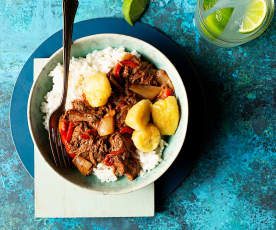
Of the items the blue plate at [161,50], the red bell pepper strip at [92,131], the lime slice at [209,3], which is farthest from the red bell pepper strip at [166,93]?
the lime slice at [209,3]

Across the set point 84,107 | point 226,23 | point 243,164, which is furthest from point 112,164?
point 226,23

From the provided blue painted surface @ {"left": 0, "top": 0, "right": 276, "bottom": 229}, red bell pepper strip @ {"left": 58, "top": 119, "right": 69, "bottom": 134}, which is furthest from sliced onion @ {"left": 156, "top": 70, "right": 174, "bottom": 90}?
red bell pepper strip @ {"left": 58, "top": 119, "right": 69, "bottom": 134}

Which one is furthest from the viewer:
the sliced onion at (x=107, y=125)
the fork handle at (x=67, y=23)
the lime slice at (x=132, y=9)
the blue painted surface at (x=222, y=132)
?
the blue painted surface at (x=222, y=132)

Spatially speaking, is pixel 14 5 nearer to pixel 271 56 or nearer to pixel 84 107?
pixel 84 107

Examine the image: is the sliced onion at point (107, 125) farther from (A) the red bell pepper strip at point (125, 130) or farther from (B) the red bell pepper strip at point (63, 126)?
(B) the red bell pepper strip at point (63, 126)

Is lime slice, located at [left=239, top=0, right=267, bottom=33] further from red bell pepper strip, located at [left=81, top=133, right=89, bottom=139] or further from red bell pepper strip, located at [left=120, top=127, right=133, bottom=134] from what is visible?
red bell pepper strip, located at [left=81, top=133, right=89, bottom=139]

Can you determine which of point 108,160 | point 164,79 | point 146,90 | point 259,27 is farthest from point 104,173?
point 259,27

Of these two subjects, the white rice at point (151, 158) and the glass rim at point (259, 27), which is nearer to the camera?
the white rice at point (151, 158)
